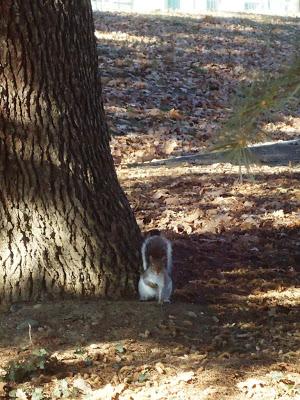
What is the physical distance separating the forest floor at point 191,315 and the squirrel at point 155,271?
11 cm

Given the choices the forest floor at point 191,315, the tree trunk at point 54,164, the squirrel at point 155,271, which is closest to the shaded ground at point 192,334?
the forest floor at point 191,315

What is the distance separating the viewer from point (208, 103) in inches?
613

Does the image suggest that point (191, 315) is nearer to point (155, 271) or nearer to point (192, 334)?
point (192, 334)

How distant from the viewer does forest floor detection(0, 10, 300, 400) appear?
14.0 feet

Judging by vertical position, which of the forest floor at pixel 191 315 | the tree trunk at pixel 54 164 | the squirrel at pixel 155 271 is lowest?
the forest floor at pixel 191 315

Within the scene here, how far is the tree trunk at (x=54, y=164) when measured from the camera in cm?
478

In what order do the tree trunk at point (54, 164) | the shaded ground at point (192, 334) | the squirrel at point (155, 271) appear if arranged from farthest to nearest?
the squirrel at point (155, 271) < the tree trunk at point (54, 164) < the shaded ground at point (192, 334)

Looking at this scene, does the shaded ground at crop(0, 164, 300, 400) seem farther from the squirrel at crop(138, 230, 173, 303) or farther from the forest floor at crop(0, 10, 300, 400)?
the squirrel at crop(138, 230, 173, 303)

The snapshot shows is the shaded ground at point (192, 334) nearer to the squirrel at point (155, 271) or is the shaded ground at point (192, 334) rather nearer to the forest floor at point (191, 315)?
the forest floor at point (191, 315)

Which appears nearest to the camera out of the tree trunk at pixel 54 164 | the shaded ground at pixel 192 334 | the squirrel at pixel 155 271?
the shaded ground at pixel 192 334

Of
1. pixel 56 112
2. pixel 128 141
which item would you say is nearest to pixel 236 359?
pixel 56 112

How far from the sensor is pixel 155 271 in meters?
5.18

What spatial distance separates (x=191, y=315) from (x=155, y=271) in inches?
16.5

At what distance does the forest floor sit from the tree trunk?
0.73 feet
